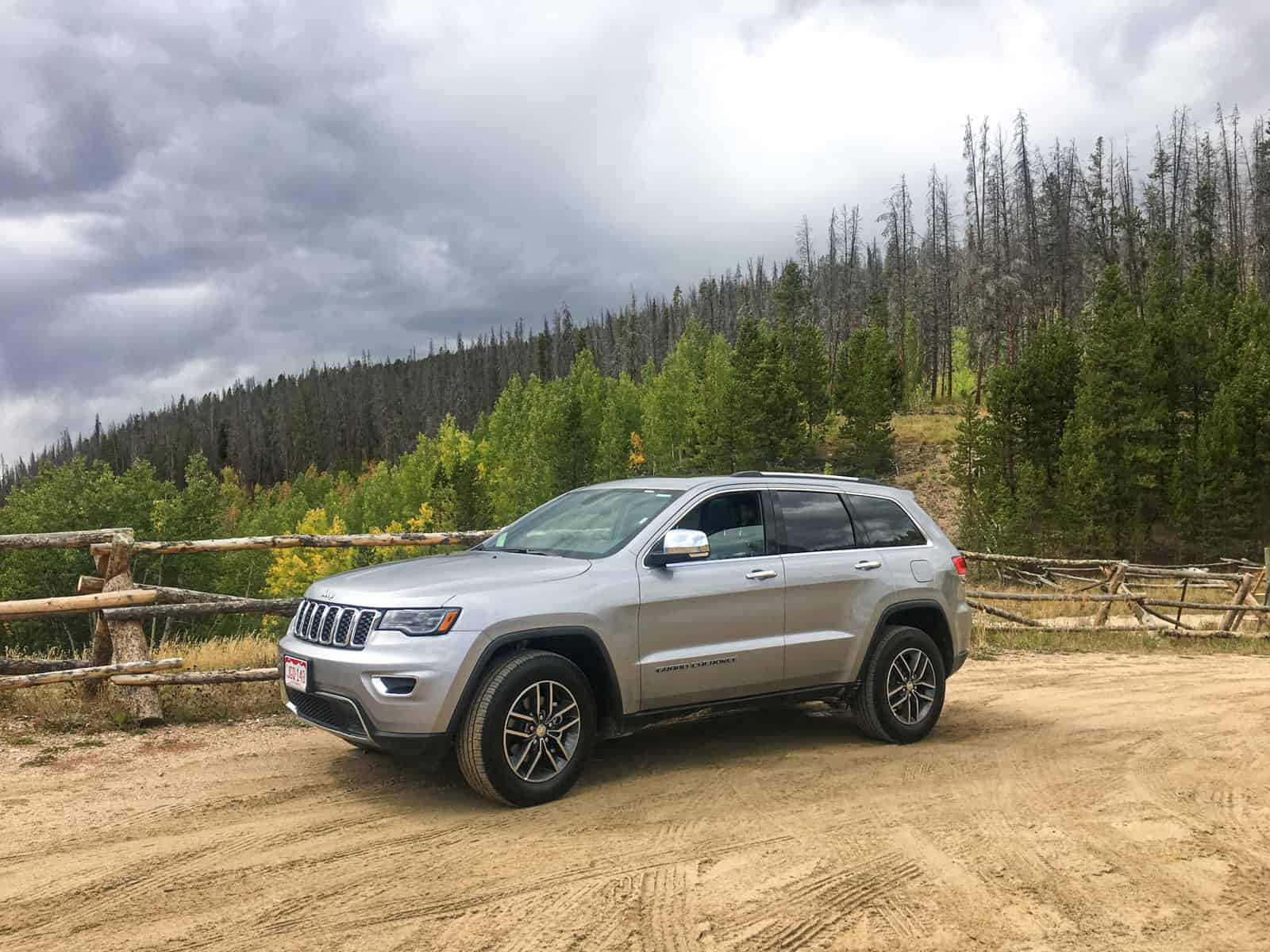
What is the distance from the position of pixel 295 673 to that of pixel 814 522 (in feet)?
11.5

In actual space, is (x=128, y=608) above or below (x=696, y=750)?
above

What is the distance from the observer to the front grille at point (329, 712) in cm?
528

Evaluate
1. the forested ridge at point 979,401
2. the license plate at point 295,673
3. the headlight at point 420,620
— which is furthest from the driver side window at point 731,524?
the forested ridge at point 979,401

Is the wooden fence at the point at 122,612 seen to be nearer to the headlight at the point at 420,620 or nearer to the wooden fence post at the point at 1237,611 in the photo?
the headlight at the point at 420,620

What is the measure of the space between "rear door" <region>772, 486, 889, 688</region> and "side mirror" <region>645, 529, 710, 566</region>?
3.12 ft

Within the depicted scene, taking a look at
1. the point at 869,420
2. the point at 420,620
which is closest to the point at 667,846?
the point at 420,620

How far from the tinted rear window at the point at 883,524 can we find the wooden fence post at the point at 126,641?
5.41m

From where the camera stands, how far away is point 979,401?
2908 inches

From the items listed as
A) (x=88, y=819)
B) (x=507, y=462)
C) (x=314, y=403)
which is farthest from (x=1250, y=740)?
(x=314, y=403)

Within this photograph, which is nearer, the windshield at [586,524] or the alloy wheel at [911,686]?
the windshield at [586,524]

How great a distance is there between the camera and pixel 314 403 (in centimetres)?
16875

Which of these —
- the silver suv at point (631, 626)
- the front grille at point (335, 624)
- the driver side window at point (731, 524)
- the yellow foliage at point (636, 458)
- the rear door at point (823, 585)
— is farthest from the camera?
the yellow foliage at point (636, 458)

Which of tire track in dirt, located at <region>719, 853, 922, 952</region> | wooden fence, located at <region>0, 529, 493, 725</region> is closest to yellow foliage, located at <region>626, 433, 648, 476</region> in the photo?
wooden fence, located at <region>0, 529, 493, 725</region>

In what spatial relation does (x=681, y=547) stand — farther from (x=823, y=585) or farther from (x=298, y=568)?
(x=298, y=568)
